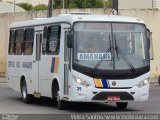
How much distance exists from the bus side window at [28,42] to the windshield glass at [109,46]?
430cm

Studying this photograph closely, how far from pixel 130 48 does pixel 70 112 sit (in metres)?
2.64

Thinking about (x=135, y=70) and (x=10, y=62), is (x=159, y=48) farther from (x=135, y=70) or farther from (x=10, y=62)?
(x=135, y=70)

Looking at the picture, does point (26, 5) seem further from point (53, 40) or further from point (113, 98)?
point (113, 98)

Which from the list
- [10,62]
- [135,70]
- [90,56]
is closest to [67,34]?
[90,56]

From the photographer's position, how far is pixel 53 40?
67.0 ft

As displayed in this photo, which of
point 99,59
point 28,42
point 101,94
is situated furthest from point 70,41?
point 28,42

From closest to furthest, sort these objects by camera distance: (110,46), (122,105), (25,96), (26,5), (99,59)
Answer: (99,59) < (110,46) < (122,105) < (25,96) < (26,5)

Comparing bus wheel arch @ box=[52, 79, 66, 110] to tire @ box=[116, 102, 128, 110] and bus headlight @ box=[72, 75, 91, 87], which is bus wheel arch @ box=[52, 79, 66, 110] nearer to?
bus headlight @ box=[72, 75, 91, 87]

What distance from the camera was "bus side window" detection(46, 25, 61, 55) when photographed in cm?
2000

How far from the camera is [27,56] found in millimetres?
23047

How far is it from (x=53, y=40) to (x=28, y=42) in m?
2.86

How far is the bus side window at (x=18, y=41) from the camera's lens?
24000 mm

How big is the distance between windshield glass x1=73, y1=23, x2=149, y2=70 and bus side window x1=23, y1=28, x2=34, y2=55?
14.1ft

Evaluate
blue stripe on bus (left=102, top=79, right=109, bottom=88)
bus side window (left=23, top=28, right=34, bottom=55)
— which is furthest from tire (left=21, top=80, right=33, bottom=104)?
blue stripe on bus (left=102, top=79, right=109, bottom=88)
